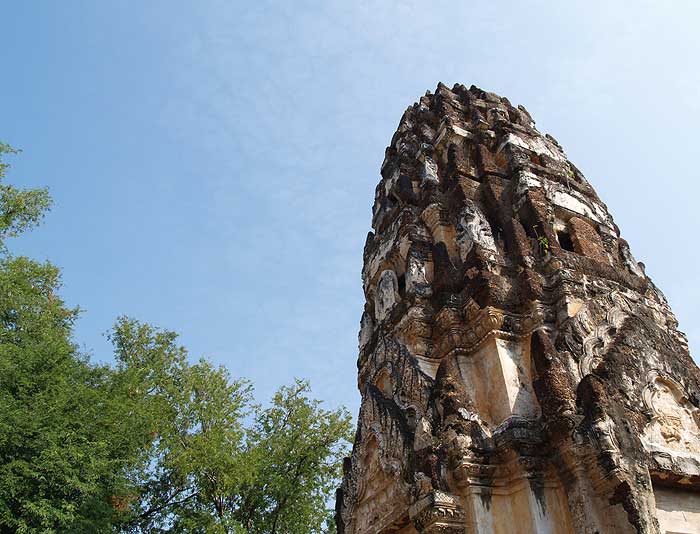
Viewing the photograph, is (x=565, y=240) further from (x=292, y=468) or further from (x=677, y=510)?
(x=292, y=468)

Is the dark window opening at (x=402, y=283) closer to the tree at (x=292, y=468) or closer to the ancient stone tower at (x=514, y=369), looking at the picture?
the ancient stone tower at (x=514, y=369)

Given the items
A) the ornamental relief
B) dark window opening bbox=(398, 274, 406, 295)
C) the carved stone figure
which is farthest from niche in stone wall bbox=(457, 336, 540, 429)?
dark window opening bbox=(398, 274, 406, 295)

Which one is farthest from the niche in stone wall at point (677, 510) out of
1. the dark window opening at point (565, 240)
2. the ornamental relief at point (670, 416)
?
the dark window opening at point (565, 240)

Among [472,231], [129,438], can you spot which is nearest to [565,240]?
[472,231]

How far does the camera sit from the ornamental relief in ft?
23.1

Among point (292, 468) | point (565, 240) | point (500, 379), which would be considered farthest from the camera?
point (292, 468)

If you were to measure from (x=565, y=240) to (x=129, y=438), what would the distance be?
9203 millimetres

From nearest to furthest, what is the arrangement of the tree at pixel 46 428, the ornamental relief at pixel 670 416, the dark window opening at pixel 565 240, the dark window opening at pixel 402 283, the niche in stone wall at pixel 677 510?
the niche in stone wall at pixel 677 510
the ornamental relief at pixel 670 416
the tree at pixel 46 428
the dark window opening at pixel 565 240
the dark window opening at pixel 402 283

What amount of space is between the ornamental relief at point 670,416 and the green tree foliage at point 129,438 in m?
8.84

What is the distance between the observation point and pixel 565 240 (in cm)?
1045

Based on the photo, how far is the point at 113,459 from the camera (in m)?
11.1

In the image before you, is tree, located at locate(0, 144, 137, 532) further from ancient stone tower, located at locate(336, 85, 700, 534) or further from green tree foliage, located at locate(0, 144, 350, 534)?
ancient stone tower, located at locate(336, 85, 700, 534)

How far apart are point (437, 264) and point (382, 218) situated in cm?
317

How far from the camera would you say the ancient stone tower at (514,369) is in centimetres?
650
